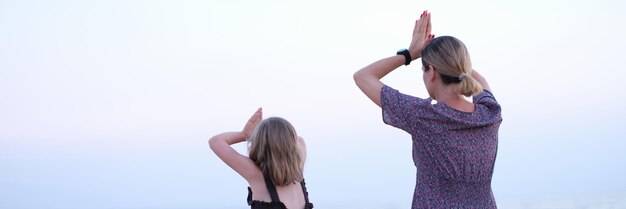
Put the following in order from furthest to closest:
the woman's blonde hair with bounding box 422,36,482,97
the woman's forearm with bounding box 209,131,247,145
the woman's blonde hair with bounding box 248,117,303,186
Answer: the woman's forearm with bounding box 209,131,247,145, the woman's blonde hair with bounding box 248,117,303,186, the woman's blonde hair with bounding box 422,36,482,97

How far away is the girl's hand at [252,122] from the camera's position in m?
3.99

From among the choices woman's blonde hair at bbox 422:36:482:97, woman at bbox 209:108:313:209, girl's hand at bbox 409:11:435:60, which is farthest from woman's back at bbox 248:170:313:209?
woman's blonde hair at bbox 422:36:482:97

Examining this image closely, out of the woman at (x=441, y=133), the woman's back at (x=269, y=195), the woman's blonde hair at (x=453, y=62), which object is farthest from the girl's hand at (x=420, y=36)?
the woman's back at (x=269, y=195)

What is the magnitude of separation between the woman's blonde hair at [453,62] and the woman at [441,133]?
1 cm

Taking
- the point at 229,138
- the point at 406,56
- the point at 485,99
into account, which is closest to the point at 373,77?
the point at 406,56

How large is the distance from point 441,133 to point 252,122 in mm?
1336

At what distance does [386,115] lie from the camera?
9.64 feet

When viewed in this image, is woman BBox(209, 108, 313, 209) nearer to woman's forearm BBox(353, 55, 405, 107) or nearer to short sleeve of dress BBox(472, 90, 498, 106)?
woman's forearm BBox(353, 55, 405, 107)

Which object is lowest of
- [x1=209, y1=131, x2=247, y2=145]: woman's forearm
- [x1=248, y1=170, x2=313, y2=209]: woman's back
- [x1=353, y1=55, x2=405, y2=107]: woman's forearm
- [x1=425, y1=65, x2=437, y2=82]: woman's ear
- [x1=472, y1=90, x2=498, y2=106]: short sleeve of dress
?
[x1=248, y1=170, x2=313, y2=209]: woman's back

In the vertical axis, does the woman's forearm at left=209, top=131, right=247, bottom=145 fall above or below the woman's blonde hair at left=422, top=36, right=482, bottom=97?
above

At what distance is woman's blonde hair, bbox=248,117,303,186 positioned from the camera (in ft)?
12.4

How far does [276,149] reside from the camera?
12.5ft

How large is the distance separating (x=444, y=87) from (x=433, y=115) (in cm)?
10

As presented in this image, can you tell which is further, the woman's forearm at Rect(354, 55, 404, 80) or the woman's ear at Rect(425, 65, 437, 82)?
the woman's forearm at Rect(354, 55, 404, 80)
